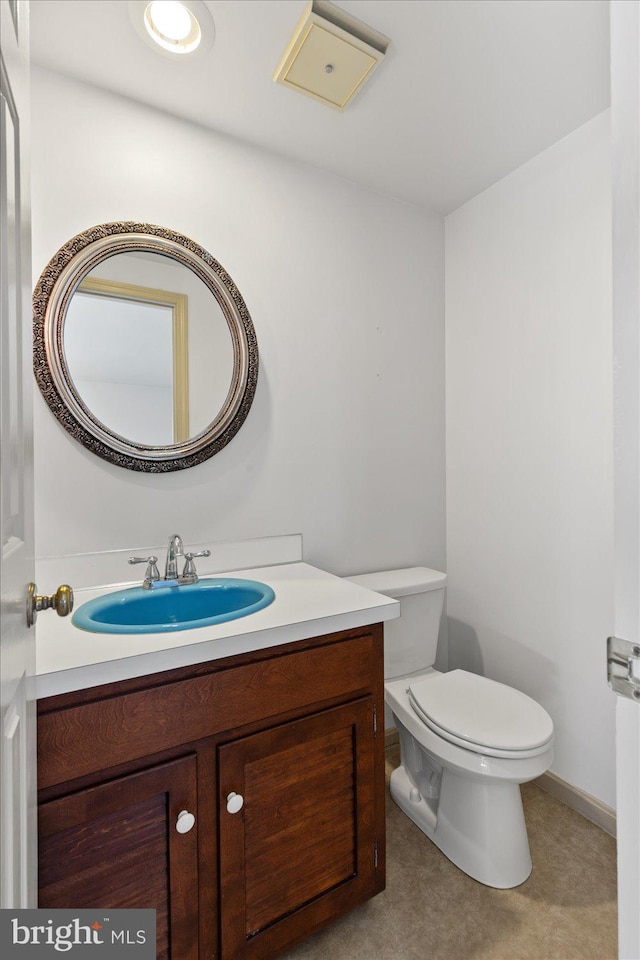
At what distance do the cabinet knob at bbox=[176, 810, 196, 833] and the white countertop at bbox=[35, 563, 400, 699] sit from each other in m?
0.32

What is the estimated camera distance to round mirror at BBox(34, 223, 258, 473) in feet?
4.67

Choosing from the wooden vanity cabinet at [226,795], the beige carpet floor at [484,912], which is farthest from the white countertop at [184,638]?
the beige carpet floor at [484,912]

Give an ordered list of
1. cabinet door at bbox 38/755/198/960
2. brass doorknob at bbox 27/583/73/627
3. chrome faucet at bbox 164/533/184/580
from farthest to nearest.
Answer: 1. chrome faucet at bbox 164/533/184/580
2. cabinet door at bbox 38/755/198/960
3. brass doorknob at bbox 27/583/73/627

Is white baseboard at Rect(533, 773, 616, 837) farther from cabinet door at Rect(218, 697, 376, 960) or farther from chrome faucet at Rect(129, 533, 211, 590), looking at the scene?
chrome faucet at Rect(129, 533, 211, 590)

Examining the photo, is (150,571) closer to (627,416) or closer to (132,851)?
(132,851)

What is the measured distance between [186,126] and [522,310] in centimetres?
140

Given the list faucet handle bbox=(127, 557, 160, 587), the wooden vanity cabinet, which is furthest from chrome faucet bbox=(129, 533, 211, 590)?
the wooden vanity cabinet

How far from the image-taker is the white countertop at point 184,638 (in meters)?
0.93

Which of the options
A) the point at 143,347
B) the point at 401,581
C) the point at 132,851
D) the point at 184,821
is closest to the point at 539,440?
the point at 401,581

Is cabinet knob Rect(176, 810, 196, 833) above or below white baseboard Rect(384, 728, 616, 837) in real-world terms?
above

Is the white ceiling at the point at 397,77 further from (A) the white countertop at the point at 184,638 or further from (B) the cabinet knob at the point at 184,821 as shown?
(B) the cabinet knob at the point at 184,821

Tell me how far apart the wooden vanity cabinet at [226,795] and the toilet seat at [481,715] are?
0.96 ft

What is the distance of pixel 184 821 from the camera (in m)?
1.01

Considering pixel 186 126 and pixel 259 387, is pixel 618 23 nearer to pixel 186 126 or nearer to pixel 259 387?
pixel 259 387
